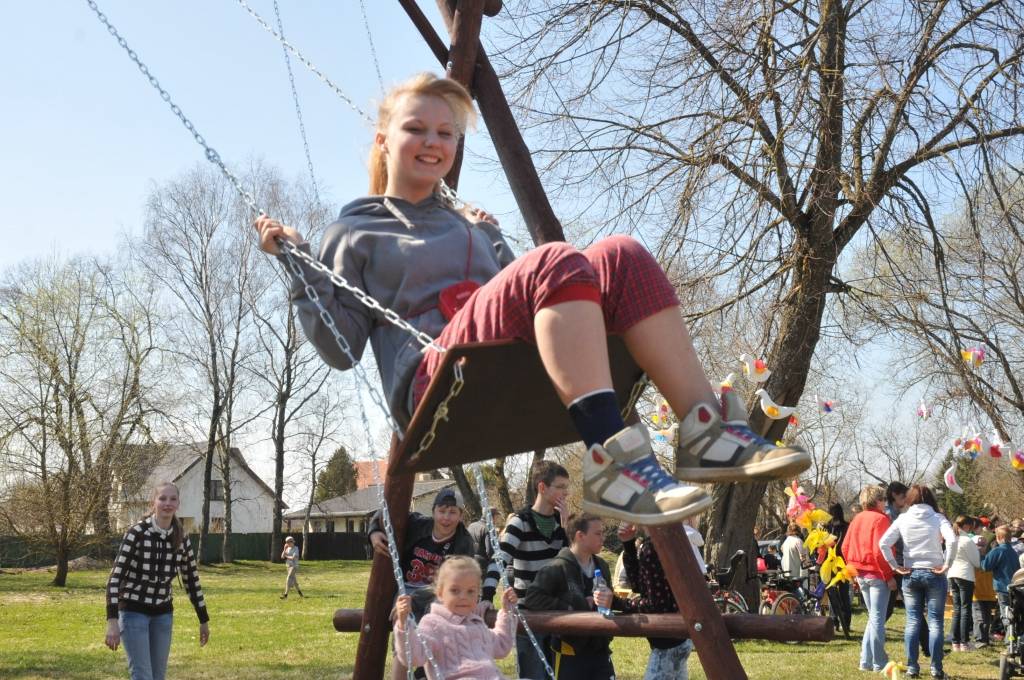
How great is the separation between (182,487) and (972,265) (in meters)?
57.1

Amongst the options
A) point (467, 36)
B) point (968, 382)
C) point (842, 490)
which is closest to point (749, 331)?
point (968, 382)

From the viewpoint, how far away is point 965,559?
10.6m

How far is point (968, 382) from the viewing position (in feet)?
36.3

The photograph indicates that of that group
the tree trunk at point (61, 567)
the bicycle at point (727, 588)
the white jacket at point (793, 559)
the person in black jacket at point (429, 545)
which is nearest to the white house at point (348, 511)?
the tree trunk at point (61, 567)

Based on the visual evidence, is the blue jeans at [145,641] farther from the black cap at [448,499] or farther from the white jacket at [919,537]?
the white jacket at [919,537]

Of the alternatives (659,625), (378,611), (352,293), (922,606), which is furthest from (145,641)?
(922,606)

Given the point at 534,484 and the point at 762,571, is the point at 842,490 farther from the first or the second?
the point at 534,484

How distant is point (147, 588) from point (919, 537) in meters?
5.94

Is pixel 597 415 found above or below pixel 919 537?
above

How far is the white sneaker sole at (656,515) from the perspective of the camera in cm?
203

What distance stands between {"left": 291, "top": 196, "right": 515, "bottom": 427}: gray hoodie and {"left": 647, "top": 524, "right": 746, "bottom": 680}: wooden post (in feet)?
3.00

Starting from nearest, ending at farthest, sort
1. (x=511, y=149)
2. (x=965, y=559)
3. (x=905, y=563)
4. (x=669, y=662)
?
(x=511, y=149) → (x=669, y=662) → (x=905, y=563) → (x=965, y=559)

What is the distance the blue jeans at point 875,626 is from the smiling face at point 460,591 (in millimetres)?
5961

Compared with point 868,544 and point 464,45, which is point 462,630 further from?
point 868,544
